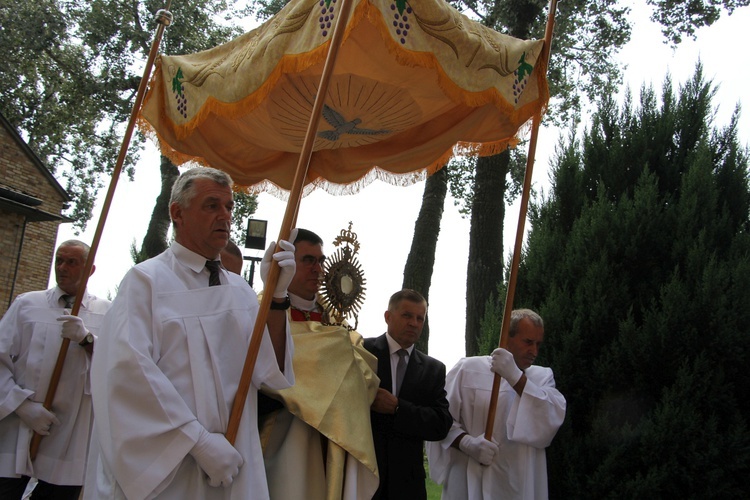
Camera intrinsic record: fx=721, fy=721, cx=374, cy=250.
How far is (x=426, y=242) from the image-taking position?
11.1 metres

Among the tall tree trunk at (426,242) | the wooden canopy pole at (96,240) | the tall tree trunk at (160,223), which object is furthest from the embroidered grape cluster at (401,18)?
the tall tree trunk at (160,223)

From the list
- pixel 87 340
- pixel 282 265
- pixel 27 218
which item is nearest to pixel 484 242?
pixel 87 340

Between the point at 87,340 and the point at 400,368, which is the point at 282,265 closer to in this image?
the point at 400,368

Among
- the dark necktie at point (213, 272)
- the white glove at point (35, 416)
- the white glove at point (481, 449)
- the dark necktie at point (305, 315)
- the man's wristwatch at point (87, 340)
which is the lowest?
the white glove at point (35, 416)

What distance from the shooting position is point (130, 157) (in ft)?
70.7

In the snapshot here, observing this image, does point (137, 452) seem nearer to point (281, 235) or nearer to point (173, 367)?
point (173, 367)

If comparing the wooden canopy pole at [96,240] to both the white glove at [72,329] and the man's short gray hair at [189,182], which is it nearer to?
the white glove at [72,329]

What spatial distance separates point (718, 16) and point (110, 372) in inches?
501

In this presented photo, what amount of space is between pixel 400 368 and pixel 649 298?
2120mm

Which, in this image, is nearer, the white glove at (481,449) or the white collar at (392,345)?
the white glove at (481,449)

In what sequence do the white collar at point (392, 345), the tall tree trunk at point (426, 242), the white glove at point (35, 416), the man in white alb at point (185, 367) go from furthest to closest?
the tall tree trunk at point (426, 242), the white collar at point (392, 345), the white glove at point (35, 416), the man in white alb at point (185, 367)

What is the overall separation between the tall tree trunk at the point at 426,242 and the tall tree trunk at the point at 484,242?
1.45m

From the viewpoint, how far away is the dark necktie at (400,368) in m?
4.57

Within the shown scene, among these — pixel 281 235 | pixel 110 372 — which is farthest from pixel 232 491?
pixel 281 235
